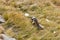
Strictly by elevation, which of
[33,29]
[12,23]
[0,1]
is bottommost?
[33,29]

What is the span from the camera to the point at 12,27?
249 inches

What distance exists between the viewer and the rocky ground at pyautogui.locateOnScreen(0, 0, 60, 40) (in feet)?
20.0

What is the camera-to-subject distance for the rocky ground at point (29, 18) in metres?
6.10

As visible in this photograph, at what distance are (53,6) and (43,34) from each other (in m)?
2.25

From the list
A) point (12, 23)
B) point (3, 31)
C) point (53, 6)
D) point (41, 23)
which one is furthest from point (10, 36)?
point (53, 6)

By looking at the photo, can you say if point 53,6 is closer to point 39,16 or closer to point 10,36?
point 39,16

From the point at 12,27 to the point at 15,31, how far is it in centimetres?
16

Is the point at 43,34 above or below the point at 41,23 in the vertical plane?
below

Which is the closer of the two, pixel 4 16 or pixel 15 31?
pixel 15 31

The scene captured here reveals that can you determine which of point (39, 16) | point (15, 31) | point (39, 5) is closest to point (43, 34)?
point (15, 31)

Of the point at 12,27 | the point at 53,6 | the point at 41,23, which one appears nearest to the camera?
the point at 12,27

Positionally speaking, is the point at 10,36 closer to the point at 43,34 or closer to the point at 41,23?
the point at 43,34

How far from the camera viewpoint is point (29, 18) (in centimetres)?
707

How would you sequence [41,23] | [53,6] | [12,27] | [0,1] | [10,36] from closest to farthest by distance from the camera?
[10,36]
[12,27]
[41,23]
[0,1]
[53,6]
